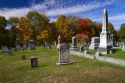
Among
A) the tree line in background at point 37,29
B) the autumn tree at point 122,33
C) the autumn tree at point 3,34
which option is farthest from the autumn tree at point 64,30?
the autumn tree at point 122,33

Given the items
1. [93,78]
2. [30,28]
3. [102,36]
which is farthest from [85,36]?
[93,78]

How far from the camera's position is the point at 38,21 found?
72812mm

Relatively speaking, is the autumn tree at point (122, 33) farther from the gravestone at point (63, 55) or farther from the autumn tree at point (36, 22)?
the gravestone at point (63, 55)

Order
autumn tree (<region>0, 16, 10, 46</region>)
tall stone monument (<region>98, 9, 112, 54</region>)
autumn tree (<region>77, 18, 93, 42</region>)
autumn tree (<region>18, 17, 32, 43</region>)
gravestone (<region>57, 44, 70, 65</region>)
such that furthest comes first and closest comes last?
autumn tree (<region>77, 18, 93, 42</region>)
autumn tree (<region>0, 16, 10, 46</region>)
autumn tree (<region>18, 17, 32, 43</region>)
tall stone monument (<region>98, 9, 112, 54</region>)
gravestone (<region>57, 44, 70, 65</region>)

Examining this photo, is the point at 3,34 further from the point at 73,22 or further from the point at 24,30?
the point at 73,22

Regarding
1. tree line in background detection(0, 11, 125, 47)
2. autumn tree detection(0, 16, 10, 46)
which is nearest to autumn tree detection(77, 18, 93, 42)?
tree line in background detection(0, 11, 125, 47)

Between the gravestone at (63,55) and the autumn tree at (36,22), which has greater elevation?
the autumn tree at (36,22)

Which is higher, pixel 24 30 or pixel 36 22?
pixel 36 22

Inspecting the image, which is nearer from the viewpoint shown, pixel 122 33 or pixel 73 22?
pixel 73 22

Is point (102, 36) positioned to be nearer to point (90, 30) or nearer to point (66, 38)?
point (66, 38)

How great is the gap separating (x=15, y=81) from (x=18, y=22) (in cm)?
6556

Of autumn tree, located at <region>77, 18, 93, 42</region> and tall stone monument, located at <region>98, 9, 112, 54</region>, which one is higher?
autumn tree, located at <region>77, 18, 93, 42</region>

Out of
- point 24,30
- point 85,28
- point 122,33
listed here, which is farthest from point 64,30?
point 122,33

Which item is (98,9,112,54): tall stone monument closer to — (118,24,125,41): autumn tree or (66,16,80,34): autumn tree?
(66,16,80,34): autumn tree
